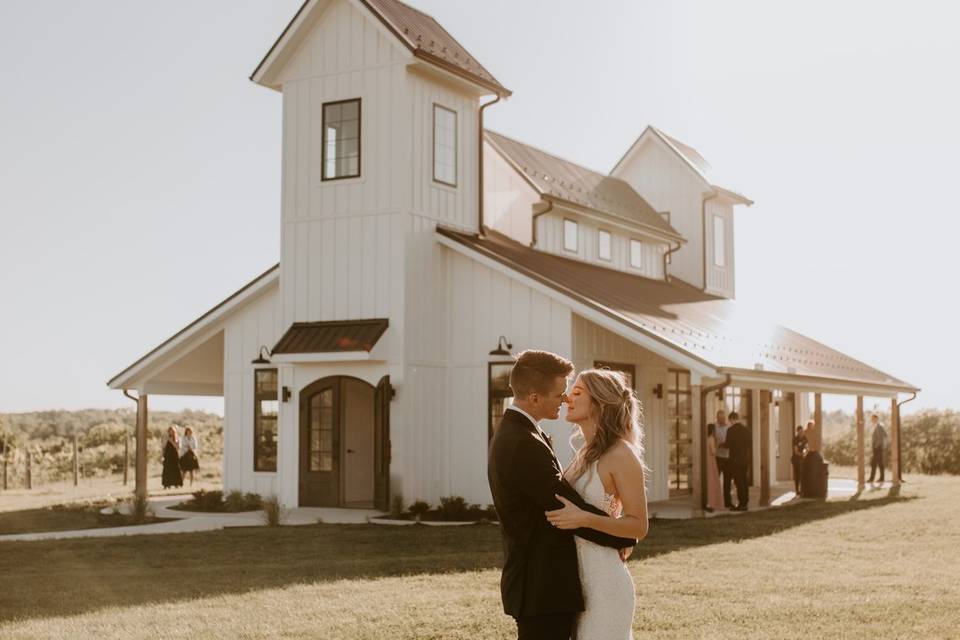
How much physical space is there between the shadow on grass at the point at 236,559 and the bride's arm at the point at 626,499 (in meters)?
6.47

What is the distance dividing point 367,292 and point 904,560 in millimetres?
9626

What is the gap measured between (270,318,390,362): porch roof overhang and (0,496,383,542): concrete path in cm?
246

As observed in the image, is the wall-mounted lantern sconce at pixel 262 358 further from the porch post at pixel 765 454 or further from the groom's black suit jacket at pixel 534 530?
the groom's black suit jacket at pixel 534 530

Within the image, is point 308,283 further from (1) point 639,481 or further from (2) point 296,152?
(1) point 639,481

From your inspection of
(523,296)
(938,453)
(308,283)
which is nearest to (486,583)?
(523,296)

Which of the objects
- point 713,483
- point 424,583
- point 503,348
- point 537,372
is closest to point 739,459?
point 713,483

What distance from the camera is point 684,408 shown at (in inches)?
926

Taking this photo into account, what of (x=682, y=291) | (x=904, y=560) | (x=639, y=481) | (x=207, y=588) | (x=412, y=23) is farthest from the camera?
(x=682, y=291)

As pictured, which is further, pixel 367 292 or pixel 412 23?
pixel 412 23

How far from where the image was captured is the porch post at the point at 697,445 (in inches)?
706

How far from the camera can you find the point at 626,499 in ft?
16.1

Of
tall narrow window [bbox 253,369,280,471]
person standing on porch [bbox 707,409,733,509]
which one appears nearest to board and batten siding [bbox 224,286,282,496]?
tall narrow window [bbox 253,369,280,471]

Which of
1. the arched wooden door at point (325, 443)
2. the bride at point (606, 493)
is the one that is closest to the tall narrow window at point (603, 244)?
the arched wooden door at point (325, 443)

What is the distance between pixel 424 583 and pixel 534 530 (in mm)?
6553
